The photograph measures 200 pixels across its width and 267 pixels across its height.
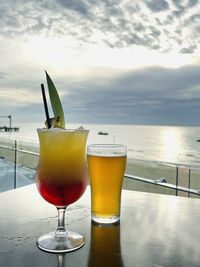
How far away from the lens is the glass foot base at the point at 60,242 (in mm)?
698

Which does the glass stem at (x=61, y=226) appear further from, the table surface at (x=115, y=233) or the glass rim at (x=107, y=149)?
the glass rim at (x=107, y=149)

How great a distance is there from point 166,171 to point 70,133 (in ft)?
12.0

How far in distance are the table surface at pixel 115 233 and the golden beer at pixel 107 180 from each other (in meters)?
0.04

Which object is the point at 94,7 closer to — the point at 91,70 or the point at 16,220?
the point at 91,70

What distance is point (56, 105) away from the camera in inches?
33.4

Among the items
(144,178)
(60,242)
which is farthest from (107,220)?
(144,178)

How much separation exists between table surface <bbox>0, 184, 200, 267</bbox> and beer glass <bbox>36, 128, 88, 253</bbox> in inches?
2.3

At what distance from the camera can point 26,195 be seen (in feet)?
3.92

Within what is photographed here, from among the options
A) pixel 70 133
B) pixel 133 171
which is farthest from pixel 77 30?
pixel 70 133

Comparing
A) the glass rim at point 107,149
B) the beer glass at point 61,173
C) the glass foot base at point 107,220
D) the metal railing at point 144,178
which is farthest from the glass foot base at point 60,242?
the metal railing at point 144,178

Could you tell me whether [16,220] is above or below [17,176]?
above

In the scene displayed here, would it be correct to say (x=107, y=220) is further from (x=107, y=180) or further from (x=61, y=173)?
(x=61, y=173)

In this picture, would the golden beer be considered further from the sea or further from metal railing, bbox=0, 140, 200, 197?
metal railing, bbox=0, 140, 200, 197

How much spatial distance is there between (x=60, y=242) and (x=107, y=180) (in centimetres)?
24
